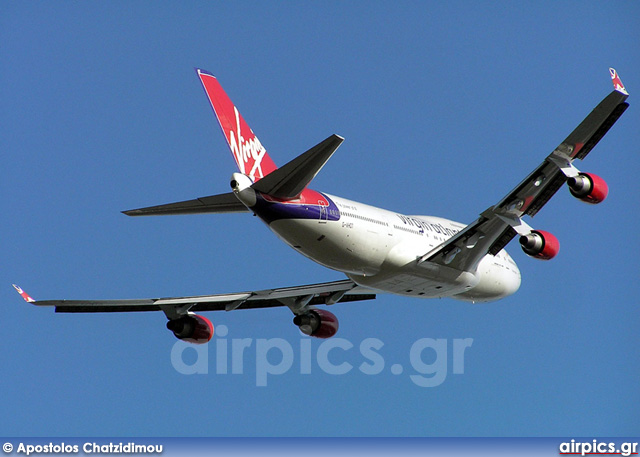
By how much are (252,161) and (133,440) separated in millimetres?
19312

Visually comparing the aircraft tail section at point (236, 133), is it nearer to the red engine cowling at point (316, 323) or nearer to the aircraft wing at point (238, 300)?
the aircraft wing at point (238, 300)

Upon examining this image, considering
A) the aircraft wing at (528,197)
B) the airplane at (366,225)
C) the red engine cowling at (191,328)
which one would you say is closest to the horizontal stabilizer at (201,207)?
the airplane at (366,225)

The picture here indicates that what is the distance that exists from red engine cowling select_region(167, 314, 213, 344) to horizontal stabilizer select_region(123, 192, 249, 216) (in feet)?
25.9

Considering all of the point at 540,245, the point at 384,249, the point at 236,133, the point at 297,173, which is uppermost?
the point at 236,133

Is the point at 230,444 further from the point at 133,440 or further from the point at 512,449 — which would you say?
the point at 512,449

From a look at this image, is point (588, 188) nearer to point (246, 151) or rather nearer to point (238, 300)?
point (246, 151)

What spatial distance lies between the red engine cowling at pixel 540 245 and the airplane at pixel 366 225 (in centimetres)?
3

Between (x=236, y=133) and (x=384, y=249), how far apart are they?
6.10m

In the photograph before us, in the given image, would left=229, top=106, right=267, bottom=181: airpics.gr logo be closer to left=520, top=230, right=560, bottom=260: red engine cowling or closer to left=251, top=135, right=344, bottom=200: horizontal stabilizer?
left=251, top=135, right=344, bottom=200: horizontal stabilizer

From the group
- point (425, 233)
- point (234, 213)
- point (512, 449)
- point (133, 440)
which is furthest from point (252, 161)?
point (512, 449)

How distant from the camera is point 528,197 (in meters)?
26.0

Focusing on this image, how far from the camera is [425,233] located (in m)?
28.6

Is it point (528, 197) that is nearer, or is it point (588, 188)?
point (588, 188)

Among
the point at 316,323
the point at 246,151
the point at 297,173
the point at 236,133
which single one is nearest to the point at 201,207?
the point at 246,151
